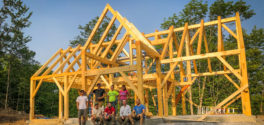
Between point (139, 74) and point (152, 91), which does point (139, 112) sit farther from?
point (152, 91)

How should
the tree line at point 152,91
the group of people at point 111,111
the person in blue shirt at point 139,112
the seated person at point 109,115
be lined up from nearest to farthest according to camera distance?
the person in blue shirt at point 139,112
the group of people at point 111,111
the seated person at point 109,115
the tree line at point 152,91

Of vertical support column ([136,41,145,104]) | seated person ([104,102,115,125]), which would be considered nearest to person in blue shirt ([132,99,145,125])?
vertical support column ([136,41,145,104])

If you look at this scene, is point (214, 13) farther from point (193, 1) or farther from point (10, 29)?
point (10, 29)

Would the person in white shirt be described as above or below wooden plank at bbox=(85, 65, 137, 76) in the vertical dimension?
below

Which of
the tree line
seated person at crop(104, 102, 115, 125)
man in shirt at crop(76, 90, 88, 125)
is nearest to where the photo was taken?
seated person at crop(104, 102, 115, 125)

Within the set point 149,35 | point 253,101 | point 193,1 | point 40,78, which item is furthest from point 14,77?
point 253,101

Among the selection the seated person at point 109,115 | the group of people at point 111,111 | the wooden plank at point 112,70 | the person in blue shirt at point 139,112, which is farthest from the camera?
the wooden plank at point 112,70

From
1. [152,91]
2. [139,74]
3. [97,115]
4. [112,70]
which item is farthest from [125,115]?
[152,91]

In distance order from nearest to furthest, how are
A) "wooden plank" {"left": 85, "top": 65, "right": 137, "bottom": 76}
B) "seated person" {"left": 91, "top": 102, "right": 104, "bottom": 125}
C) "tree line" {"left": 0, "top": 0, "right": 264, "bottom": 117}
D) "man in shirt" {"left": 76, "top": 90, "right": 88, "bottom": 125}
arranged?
"seated person" {"left": 91, "top": 102, "right": 104, "bottom": 125}
"man in shirt" {"left": 76, "top": 90, "right": 88, "bottom": 125}
"wooden plank" {"left": 85, "top": 65, "right": 137, "bottom": 76}
"tree line" {"left": 0, "top": 0, "right": 264, "bottom": 117}

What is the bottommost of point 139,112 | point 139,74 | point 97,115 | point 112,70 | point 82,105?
point 97,115

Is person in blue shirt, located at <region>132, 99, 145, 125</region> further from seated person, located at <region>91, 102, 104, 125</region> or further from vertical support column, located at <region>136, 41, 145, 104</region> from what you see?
seated person, located at <region>91, 102, 104, 125</region>

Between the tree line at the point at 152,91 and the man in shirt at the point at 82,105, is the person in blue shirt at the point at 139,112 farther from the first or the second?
the tree line at the point at 152,91

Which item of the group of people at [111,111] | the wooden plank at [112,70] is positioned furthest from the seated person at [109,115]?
the wooden plank at [112,70]

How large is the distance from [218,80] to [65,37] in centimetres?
2141
